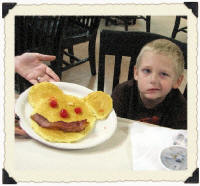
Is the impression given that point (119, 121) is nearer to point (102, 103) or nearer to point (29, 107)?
point (102, 103)

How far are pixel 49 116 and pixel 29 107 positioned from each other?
0.07m

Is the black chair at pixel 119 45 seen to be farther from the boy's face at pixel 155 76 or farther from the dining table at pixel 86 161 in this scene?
the dining table at pixel 86 161

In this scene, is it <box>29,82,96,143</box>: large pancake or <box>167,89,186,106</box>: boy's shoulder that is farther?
<box>167,89,186,106</box>: boy's shoulder

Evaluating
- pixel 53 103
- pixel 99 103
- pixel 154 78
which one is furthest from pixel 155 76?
pixel 53 103

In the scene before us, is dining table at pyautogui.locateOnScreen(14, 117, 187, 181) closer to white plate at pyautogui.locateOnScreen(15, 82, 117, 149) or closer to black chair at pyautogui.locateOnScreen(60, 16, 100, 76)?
white plate at pyautogui.locateOnScreen(15, 82, 117, 149)

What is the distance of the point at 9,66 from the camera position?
70 cm

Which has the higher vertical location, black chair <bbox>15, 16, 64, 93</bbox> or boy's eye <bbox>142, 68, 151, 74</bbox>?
black chair <bbox>15, 16, 64, 93</bbox>

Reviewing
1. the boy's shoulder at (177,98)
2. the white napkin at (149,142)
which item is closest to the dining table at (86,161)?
the white napkin at (149,142)

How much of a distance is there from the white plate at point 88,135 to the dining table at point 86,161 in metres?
0.02

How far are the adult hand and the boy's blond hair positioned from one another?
0.27 m

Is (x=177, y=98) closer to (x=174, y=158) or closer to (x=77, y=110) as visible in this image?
(x=174, y=158)

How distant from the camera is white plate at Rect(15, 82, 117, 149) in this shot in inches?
25.6

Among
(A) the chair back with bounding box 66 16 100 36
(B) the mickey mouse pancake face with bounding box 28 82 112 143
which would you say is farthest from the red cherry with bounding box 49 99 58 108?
(A) the chair back with bounding box 66 16 100 36

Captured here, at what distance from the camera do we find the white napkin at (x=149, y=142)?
26.1 inches
